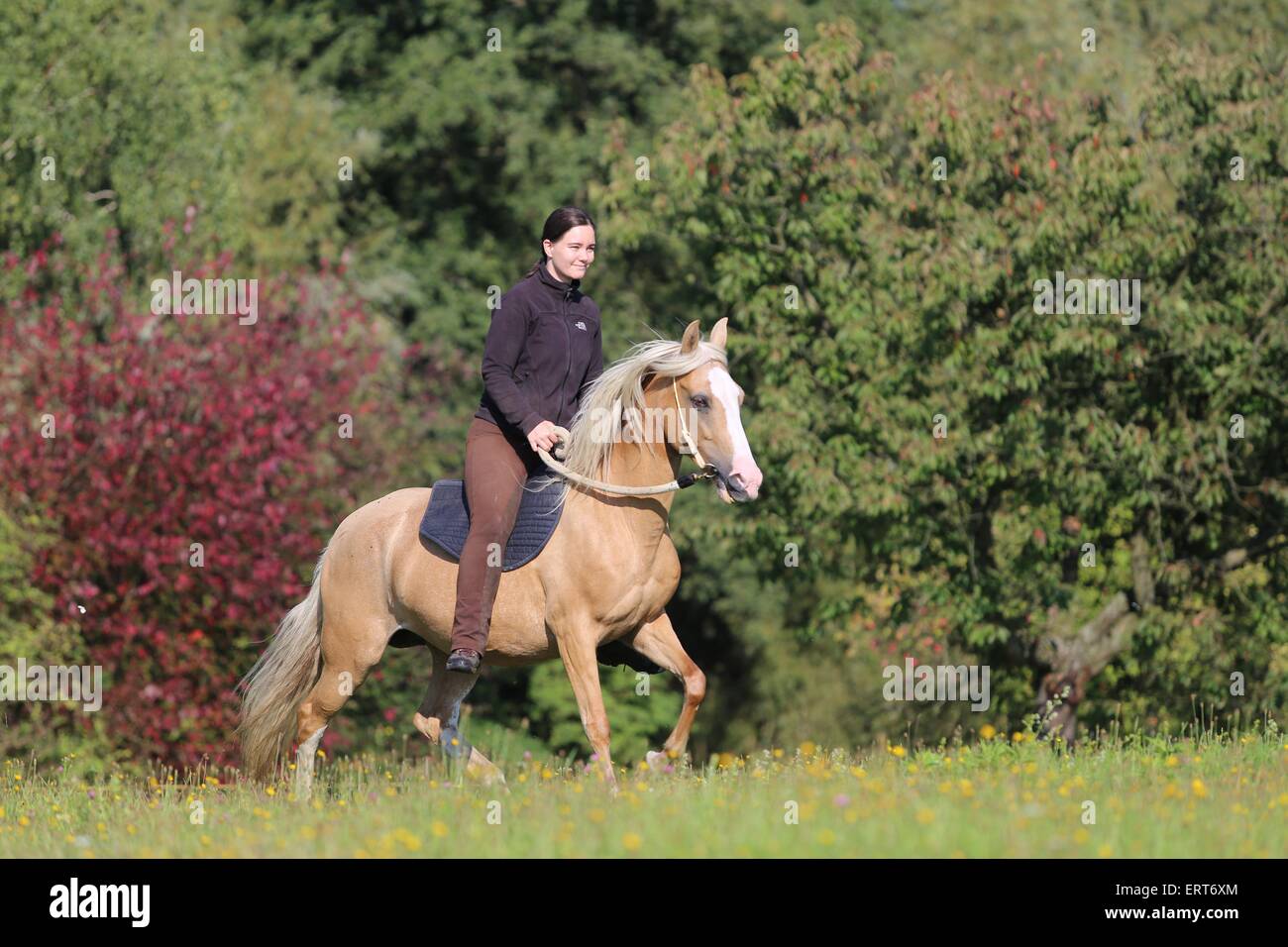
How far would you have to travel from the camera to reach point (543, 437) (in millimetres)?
8922

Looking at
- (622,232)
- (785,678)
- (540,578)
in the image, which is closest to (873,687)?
(785,678)

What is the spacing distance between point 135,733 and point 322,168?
40.3ft

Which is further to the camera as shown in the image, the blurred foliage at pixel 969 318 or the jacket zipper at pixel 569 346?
the blurred foliage at pixel 969 318

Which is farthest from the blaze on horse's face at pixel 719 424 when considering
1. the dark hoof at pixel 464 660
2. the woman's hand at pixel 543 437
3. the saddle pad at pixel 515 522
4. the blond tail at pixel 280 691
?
the blond tail at pixel 280 691

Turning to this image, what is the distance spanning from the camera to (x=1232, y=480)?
17000mm

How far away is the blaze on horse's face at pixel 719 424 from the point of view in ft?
27.5

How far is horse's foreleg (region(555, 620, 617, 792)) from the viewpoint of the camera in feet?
28.6

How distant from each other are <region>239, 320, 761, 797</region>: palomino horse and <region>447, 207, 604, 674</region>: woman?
0.75ft

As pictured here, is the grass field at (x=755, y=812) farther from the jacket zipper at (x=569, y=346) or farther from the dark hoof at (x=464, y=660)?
the jacket zipper at (x=569, y=346)

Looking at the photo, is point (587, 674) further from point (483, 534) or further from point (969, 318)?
point (969, 318)

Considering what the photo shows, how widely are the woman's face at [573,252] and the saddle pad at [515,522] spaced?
1189 millimetres

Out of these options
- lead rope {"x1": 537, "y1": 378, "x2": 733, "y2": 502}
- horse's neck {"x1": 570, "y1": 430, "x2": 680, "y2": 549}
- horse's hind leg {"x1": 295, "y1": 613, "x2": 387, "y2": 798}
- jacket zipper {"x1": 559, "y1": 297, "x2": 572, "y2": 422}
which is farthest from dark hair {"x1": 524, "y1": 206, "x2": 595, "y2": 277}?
horse's hind leg {"x1": 295, "y1": 613, "x2": 387, "y2": 798}

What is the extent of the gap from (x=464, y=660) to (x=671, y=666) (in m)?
1.17

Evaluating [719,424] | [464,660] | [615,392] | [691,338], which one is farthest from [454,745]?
[691,338]
